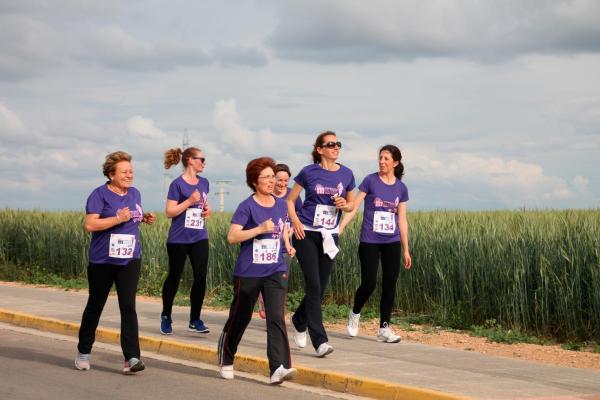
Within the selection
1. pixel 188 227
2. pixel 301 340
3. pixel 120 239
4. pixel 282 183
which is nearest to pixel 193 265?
pixel 188 227

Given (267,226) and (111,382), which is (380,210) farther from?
(111,382)

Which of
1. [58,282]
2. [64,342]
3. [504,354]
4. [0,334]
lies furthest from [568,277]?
[58,282]

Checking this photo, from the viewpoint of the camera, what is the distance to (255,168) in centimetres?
986

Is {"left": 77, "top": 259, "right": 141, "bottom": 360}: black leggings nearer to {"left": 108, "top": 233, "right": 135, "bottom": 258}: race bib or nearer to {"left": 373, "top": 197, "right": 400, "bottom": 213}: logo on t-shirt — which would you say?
{"left": 108, "top": 233, "right": 135, "bottom": 258}: race bib

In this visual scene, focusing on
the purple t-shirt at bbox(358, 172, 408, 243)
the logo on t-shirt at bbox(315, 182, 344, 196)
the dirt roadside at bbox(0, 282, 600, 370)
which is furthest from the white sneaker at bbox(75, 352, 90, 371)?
the dirt roadside at bbox(0, 282, 600, 370)

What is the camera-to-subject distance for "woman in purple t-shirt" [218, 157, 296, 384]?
32.0 ft

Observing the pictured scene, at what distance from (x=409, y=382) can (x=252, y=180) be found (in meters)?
2.25

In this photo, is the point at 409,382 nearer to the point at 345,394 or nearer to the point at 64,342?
the point at 345,394

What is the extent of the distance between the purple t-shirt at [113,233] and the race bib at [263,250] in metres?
1.29

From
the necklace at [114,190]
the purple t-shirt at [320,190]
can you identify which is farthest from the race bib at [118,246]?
the purple t-shirt at [320,190]

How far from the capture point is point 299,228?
446 inches

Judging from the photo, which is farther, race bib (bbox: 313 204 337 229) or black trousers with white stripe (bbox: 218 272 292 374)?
race bib (bbox: 313 204 337 229)

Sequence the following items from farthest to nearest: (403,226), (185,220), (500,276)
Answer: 1. (500,276)
2. (185,220)
3. (403,226)

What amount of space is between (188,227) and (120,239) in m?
2.49
